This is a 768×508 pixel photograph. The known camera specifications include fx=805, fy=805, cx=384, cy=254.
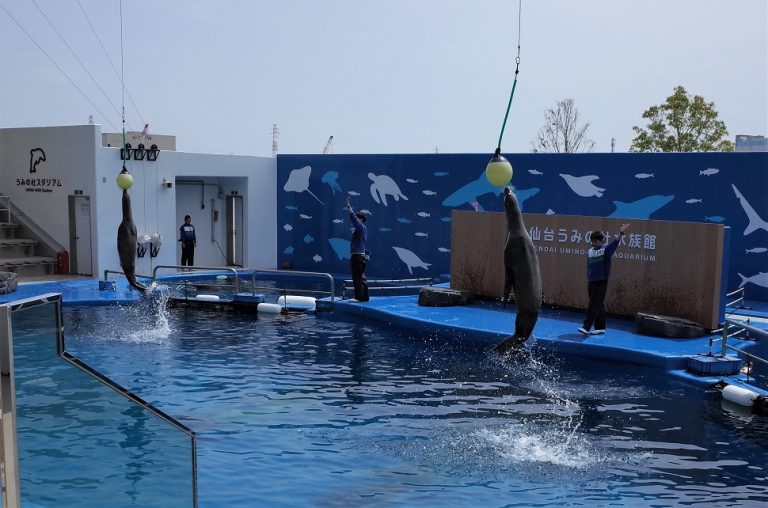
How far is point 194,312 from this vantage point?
12.7 metres

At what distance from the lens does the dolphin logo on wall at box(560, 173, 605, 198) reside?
14.4 m

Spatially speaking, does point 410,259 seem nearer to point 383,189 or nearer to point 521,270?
point 383,189

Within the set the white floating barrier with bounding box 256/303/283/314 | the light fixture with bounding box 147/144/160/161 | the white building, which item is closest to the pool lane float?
the white floating barrier with bounding box 256/303/283/314

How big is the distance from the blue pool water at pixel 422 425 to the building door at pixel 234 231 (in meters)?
8.89

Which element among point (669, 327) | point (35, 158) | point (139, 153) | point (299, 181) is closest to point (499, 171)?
point (669, 327)

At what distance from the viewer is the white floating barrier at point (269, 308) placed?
41.0 ft

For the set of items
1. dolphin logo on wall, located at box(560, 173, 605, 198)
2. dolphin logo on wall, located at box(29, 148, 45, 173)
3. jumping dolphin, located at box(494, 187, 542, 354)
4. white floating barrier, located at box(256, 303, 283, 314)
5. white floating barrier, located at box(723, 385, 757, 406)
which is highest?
dolphin logo on wall, located at box(29, 148, 45, 173)

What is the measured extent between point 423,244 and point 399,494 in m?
11.8

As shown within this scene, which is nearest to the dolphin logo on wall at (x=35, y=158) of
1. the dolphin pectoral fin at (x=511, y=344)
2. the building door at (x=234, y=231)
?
the building door at (x=234, y=231)

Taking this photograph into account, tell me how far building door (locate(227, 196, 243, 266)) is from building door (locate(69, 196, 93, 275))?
390cm

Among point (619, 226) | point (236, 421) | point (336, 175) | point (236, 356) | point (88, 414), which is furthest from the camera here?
point (336, 175)

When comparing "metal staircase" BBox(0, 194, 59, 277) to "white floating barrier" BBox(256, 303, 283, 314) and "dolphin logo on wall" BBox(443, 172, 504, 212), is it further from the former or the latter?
"dolphin logo on wall" BBox(443, 172, 504, 212)

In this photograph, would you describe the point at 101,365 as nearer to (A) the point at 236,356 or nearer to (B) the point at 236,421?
(A) the point at 236,356

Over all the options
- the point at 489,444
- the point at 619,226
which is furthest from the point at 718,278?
the point at 489,444
